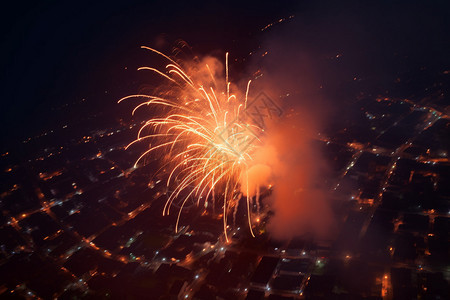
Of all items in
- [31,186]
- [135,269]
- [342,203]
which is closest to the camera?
[135,269]

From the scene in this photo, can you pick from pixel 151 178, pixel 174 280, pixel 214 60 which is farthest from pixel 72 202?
pixel 214 60

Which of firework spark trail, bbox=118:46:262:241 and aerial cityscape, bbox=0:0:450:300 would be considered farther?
firework spark trail, bbox=118:46:262:241

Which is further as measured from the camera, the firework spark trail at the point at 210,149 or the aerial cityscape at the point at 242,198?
the firework spark trail at the point at 210,149

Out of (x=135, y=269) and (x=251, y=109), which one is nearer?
(x=135, y=269)

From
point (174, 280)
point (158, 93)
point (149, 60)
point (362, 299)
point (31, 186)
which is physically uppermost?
point (149, 60)

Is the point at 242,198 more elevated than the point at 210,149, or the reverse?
the point at 210,149

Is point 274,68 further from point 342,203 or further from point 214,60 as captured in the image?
point 342,203

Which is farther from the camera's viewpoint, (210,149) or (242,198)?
(210,149)

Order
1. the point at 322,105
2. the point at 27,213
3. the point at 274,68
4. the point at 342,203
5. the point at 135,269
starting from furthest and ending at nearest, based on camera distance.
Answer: the point at 274,68, the point at 322,105, the point at 27,213, the point at 342,203, the point at 135,269
